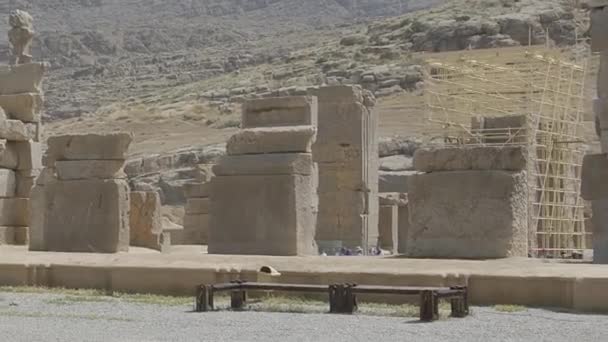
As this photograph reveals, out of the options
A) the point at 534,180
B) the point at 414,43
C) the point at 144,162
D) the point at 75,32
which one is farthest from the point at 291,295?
the point at 75,32

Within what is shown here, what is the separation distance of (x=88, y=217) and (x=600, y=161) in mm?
6052

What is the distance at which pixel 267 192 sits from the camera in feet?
42.8

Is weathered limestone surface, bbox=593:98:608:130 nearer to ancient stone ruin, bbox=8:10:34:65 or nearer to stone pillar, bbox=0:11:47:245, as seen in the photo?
stone pillar, bbox=0:11:47:245

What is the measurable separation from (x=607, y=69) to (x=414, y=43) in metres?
53.6

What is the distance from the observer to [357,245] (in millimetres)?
19047

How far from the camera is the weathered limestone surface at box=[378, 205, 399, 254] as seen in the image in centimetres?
2130

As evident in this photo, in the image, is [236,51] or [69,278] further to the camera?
[236,51]

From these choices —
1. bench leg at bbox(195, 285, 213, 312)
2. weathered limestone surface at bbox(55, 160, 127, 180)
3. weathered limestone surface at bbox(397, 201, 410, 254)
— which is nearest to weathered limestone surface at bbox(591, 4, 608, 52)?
bench leg at bbox(195, 285, 213, 312)

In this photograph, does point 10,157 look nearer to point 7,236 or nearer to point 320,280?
point 7,236

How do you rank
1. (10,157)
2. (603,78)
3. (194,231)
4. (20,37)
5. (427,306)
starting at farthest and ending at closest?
(194,231) < (20,37) < (10,157) < (603,78) < (427,306)

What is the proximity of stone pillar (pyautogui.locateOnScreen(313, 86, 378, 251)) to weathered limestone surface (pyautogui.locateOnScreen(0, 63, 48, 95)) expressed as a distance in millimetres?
4804

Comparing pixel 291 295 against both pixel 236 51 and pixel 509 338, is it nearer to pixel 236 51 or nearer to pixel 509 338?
pixel 509 338

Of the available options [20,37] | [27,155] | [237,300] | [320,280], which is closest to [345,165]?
[27,155]

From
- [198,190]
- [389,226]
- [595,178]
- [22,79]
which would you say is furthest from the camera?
[198,190]
